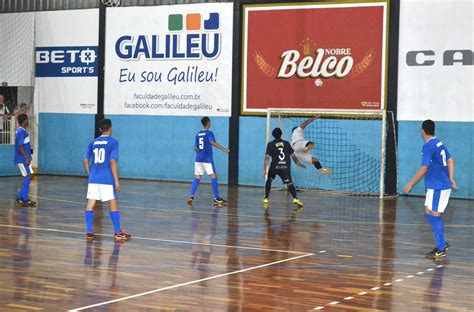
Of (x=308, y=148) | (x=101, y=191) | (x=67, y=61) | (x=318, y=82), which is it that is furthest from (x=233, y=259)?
(x=67, y=61)

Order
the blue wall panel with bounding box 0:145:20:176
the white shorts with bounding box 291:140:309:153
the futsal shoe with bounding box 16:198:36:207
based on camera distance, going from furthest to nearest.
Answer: the blue wall panel with bounding box 0:145:20:176 < the white shorts with bounding box 291:140:309:153 < the futsal shoe with bounding box 16:198:36:207

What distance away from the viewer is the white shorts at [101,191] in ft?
46.3

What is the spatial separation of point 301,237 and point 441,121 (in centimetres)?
999

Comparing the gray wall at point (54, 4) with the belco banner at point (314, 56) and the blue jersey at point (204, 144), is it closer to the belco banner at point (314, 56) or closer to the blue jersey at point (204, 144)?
the belco banner at point (314, 56)

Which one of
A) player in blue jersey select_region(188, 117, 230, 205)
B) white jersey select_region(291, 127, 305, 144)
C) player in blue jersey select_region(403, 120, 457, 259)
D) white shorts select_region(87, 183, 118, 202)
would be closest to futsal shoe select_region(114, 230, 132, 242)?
white shorts select_region(87, 183, 118, 202)

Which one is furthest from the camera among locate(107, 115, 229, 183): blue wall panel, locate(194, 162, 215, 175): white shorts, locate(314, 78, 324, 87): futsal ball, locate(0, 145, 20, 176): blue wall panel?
locate(0, 145, 20, 176): blue wall panel

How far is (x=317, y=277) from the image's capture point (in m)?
11.5

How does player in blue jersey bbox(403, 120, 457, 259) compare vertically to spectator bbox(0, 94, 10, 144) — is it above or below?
below

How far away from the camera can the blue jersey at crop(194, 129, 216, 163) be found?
20578 millimetres

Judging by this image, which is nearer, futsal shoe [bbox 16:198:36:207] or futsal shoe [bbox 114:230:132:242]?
futsal shoe [bbox 114:230:132:242]

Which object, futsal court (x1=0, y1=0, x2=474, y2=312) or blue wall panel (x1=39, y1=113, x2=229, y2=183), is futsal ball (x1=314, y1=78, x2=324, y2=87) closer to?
futsal court (x1=0, y1=0, x2=474, y2=312)

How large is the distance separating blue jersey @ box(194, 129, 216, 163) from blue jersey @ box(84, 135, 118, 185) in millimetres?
6596

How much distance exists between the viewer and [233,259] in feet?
42.3

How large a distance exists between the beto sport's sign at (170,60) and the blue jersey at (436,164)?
569 inches
